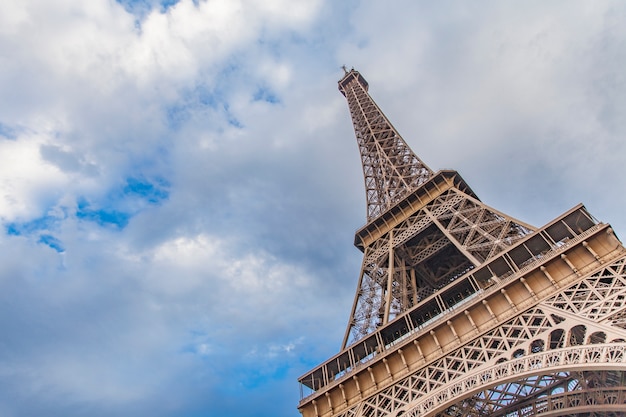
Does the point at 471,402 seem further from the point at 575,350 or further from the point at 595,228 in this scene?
the point at 595,228

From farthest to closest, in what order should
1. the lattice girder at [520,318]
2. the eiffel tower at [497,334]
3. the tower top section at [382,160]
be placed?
the tower top section at [382,160], the lattice girder at [520,318], the eiffel tower at [497,334]

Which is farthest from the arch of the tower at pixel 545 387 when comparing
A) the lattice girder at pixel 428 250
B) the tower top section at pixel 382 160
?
the tower top section at pixel 382 160

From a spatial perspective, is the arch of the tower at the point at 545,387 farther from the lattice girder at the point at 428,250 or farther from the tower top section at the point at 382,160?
the tower top section at the point at 382,160

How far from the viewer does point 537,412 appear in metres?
18.0

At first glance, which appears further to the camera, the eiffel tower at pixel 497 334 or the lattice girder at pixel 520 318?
the lattice girder at pixel 520 318

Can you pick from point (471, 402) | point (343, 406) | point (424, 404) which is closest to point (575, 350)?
point (424, 404)

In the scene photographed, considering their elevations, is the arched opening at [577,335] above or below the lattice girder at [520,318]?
below

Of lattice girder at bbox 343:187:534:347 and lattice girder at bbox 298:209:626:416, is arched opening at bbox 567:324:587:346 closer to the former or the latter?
lattice girder at bbox 298:209:626:416

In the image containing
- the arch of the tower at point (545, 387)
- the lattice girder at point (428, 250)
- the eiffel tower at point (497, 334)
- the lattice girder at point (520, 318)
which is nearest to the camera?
the arch of the tower at point (545, 387)

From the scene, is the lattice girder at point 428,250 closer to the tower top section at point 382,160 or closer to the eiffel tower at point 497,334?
the eiffel tower at point 497,334

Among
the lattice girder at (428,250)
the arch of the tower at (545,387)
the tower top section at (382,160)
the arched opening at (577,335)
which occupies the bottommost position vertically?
the arch of the tower at (545,387)

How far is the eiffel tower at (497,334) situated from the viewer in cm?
1468

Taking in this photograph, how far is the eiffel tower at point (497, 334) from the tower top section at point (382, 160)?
7.08 metres

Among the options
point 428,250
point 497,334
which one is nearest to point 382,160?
point 428,250
